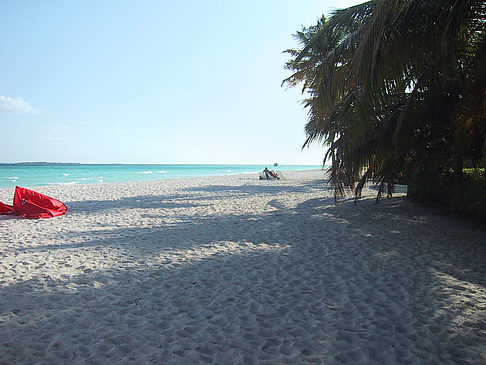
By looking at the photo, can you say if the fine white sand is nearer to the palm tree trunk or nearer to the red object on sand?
the palm tree trunk

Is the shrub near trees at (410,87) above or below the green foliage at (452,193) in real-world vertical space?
above

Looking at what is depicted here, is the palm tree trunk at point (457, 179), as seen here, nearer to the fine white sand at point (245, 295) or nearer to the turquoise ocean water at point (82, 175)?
the fine white sand at point (245, 295)

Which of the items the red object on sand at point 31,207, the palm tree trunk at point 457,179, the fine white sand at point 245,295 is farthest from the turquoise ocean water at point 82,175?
the palm tree trunk at point 457,179

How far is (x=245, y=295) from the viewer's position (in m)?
3.09

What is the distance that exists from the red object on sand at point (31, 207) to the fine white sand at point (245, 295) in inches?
47.8

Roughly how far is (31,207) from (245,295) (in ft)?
22.5

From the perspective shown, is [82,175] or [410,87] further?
[82,175]

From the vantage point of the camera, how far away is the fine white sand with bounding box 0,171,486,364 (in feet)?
7.06

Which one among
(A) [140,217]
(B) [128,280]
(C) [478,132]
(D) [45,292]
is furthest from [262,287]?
(A) [140,217]

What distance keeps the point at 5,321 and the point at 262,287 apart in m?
2.37

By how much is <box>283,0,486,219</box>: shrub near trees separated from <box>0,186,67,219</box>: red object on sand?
6.93 meters

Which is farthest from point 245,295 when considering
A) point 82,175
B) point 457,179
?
point 82,175

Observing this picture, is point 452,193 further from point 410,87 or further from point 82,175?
point 82,175

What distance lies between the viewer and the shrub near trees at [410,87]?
360 centimetres
